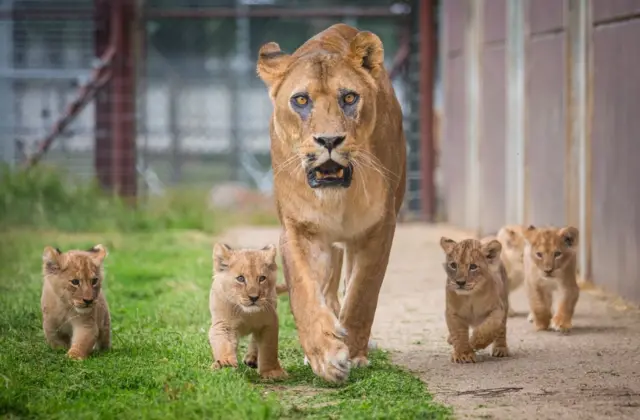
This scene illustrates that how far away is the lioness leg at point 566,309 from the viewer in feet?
23.2

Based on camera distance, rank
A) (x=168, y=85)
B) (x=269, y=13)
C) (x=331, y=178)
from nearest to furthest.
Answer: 1. (x=331, y=178)
2. (x=269, y=13)
3. (x=168, y=85)

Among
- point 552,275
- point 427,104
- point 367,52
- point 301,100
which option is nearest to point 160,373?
point 301,100

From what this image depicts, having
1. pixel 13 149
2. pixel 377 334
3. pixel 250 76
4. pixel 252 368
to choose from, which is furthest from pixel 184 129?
pixel 252 368

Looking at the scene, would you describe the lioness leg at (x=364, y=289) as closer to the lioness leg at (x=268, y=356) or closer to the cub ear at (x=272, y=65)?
the lioness leg at (x=268, y=356)

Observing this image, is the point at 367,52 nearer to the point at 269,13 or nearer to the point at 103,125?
the point at 269,13

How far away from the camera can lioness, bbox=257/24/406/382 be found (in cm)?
550

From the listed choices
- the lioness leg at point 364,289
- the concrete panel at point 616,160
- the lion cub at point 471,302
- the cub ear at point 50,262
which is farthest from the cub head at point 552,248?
the cub ear at point 50,262

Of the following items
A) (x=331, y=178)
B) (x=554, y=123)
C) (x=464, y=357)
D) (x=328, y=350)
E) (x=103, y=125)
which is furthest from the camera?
(x=103, y=125)

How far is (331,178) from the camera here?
18.1 ft

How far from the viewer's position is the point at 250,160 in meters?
18.5

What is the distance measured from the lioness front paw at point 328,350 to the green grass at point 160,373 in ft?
0.23

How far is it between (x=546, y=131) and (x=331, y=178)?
14.9 ft

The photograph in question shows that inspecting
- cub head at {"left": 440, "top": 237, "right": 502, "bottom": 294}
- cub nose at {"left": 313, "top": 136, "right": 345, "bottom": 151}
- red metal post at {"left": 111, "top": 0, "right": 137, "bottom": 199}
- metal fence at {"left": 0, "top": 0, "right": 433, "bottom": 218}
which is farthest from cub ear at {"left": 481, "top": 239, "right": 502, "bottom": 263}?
red metal post at {"left": 111, "top": 0, "right": 137, "bottom": 199}

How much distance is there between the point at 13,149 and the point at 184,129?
2.24 meters
